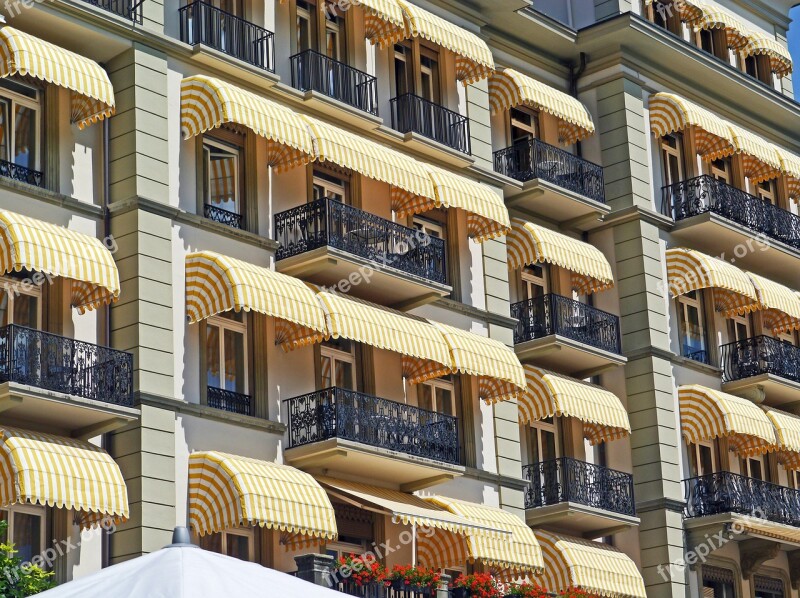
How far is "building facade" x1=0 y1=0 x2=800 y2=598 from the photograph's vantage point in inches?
909

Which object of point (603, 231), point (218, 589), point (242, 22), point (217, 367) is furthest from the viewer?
point (603, 231)

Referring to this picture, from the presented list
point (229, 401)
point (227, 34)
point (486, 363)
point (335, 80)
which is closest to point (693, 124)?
point (486, 363)

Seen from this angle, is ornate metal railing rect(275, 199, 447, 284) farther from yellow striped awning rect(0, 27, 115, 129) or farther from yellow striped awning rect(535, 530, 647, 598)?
yellow striped awning rect(535, 530, 647, 598)

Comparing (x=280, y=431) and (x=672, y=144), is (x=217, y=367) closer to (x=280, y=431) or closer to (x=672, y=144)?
(x=280, y=431)

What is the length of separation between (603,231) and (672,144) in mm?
3069

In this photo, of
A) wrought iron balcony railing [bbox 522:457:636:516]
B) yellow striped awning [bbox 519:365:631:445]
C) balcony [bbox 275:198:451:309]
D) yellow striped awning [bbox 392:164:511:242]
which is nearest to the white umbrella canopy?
balcony [bbox 275:198:451:309]

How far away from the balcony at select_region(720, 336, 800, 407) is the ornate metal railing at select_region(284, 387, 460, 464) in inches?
351

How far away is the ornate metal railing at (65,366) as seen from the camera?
854 inches

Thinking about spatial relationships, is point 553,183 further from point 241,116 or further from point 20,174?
point 20,174

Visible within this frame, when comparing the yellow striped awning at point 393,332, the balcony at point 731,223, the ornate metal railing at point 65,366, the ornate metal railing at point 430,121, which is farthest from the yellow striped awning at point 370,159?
the balcony at point 731,223

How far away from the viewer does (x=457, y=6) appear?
1233 inches

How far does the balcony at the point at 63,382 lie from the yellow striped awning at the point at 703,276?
14.4 m

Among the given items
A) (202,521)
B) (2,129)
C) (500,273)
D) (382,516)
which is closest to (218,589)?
(202,521)

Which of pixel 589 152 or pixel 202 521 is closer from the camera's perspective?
pixel 202 521
